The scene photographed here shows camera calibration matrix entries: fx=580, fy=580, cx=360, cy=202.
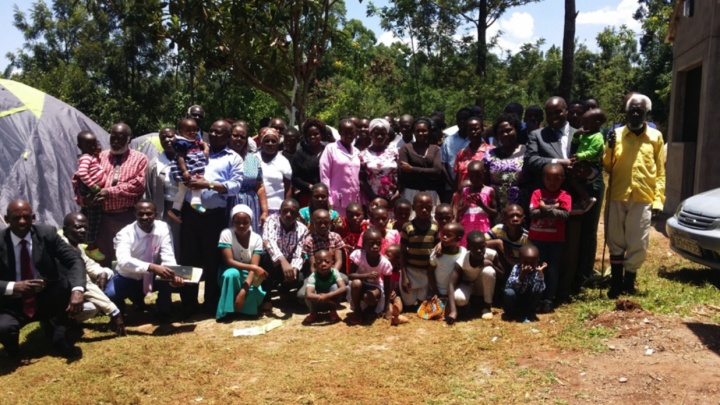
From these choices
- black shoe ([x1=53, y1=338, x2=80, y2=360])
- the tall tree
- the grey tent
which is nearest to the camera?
black shoe ([x1=53, y1=338, x2=80, y2=360])

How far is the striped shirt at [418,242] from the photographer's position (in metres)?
5.25

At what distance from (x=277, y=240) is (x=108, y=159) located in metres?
1.86

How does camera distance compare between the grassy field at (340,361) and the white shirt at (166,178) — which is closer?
the grassy field at (340,361)

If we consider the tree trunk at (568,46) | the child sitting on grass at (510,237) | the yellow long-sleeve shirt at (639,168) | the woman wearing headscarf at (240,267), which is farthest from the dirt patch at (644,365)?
the tree trunk at (568,46)

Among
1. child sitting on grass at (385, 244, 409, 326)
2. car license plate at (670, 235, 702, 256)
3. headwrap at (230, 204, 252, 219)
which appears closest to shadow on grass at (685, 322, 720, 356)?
car license plate at (670, 235, 702, 256)

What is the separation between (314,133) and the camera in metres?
6.07

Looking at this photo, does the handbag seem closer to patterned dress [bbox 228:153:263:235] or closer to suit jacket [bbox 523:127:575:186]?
suit jacket [bbox 523:127:575:186]

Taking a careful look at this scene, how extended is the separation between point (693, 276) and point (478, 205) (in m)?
2.69

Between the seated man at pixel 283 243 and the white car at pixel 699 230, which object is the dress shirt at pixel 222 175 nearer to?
the seated man at pixel 283 243

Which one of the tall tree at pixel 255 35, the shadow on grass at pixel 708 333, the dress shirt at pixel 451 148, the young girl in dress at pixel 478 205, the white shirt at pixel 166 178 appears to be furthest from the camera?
the tall tree at pixel 255 35

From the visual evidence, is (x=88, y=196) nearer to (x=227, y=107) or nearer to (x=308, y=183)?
(x=308, y=183)

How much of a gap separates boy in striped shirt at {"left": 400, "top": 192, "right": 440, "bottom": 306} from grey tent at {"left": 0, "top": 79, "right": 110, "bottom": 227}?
518cm

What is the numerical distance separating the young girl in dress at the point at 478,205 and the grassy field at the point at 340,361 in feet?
3.07

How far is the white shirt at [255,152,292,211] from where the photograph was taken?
5.87m
